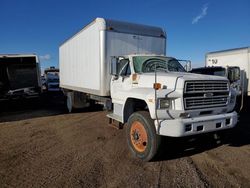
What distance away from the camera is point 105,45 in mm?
6902

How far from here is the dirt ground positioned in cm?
407

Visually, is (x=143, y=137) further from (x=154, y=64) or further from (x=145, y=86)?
(x=154, y=64)

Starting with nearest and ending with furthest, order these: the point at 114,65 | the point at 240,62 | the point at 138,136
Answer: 1. the point at 138,136
2. the point at 114,65
3. the point at 240,62

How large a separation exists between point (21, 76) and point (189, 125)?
486 inches

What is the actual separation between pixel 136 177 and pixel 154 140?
86cm

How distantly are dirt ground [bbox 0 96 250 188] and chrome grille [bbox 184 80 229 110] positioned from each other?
1089 mm

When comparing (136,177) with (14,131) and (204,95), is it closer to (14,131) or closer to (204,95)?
(204,95)

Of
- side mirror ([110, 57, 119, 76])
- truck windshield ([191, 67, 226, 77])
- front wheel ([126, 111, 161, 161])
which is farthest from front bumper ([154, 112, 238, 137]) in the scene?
truck windshield ([191, 67, 226, 77])

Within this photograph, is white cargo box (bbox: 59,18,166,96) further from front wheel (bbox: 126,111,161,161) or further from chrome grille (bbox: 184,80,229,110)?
chrome grille (bbox: 184,80,229,110)

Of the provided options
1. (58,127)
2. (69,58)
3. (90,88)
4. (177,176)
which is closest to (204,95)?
(177,176)

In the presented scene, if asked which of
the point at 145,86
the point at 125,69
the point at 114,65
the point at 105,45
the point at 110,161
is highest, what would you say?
the point at 105,45

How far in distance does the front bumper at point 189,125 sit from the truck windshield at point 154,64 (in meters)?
1.97

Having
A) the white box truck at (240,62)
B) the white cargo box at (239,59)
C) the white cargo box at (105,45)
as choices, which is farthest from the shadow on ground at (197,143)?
the white cargo box at (239,59)

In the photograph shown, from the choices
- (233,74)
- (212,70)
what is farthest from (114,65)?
(233,74)
